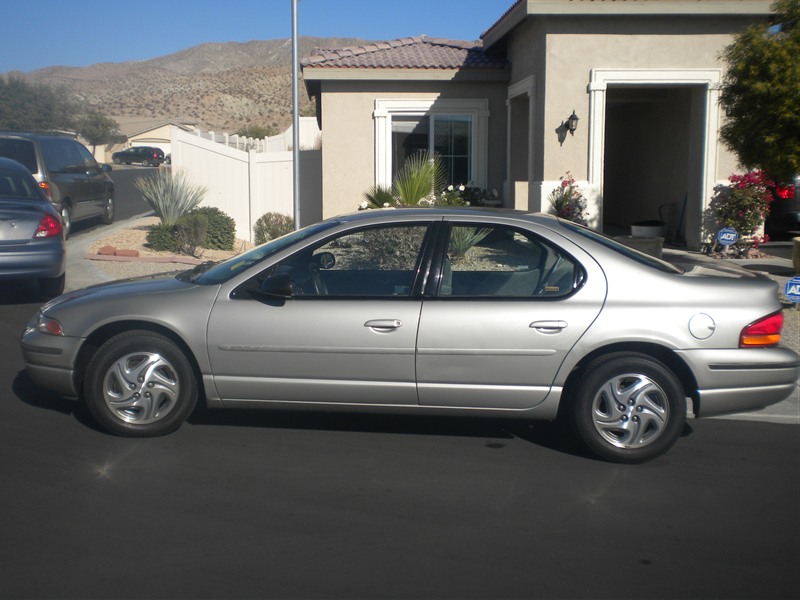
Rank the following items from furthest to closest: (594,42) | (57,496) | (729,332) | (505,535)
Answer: (594,42), (729,332), (57,496), (505,535)

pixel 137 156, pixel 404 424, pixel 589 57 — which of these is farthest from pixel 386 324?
pixel 137 156

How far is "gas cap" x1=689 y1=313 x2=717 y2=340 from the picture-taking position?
5.55m

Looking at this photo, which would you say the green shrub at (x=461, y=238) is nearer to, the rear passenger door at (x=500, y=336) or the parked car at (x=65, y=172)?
the rear passenger door at (x=500, y=336)

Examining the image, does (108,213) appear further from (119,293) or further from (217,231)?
(119,293)

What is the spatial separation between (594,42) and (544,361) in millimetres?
10359

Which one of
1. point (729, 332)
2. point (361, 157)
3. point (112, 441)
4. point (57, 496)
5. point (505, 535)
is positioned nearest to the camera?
point (505, 535)

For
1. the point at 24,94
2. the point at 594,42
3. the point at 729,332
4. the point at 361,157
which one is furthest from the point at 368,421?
the point at 24,94

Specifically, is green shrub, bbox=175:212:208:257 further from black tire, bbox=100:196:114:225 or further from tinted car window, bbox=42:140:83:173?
black tire, bbox=100:196:114:225

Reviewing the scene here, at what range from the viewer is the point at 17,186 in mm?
11047

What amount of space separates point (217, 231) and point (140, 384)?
10711mm

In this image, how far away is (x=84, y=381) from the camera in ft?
19.4

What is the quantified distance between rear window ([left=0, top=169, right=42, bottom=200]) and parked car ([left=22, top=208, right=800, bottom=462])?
18.2ft

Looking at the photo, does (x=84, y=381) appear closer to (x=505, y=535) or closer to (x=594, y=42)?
(x=505, y=535)

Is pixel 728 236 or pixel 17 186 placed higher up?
pixel 17 186
